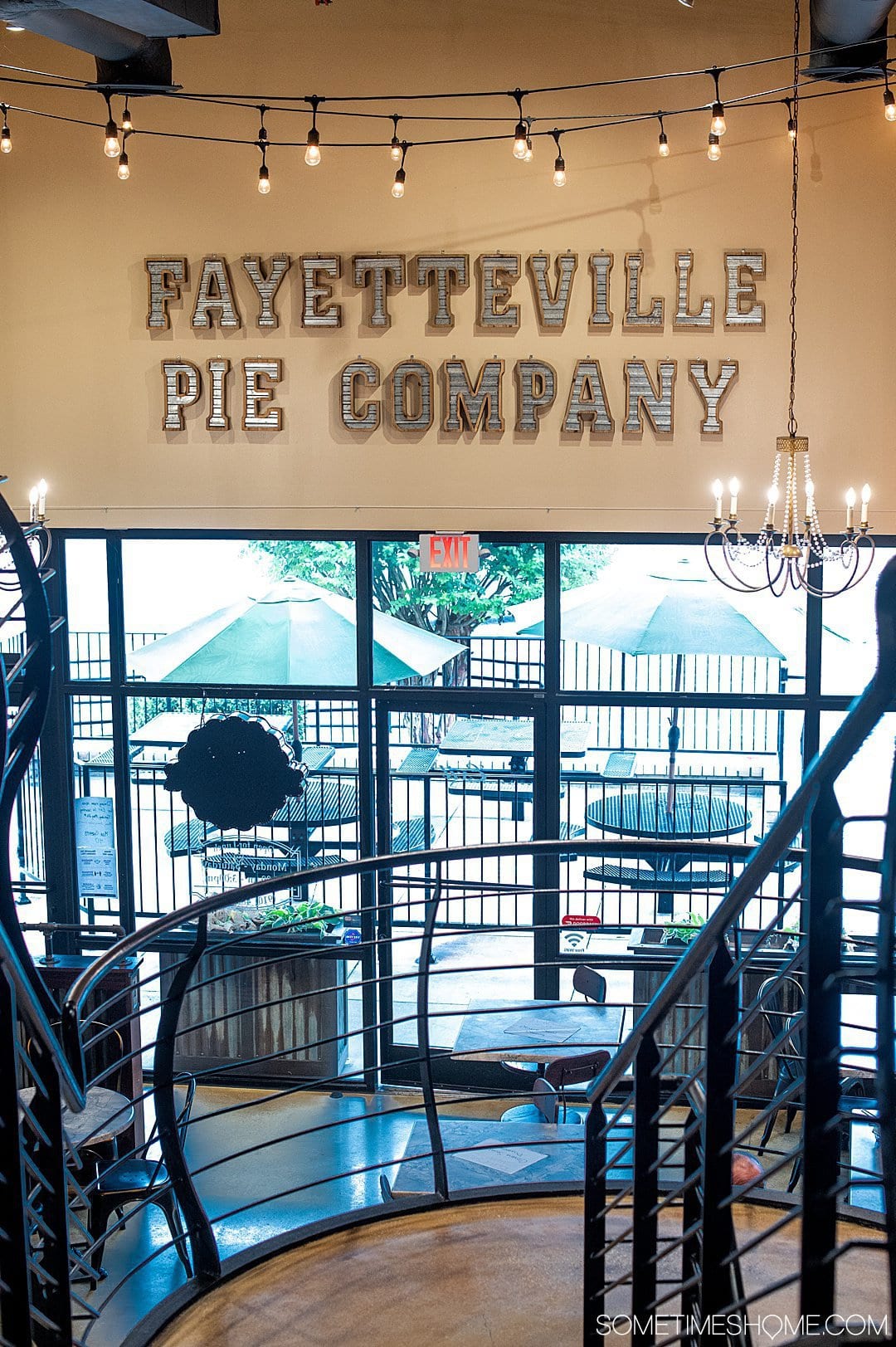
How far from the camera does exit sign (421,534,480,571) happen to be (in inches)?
294

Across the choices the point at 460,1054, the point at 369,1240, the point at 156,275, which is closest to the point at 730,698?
the point at 460,1054

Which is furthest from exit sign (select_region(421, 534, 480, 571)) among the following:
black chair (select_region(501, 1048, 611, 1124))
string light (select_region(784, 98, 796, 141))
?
black chair (select_region(501, 1048, 611, 1124))

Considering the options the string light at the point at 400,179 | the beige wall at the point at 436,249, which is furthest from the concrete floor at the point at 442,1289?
the string light at the point at 400,179

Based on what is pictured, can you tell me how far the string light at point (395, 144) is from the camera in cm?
669

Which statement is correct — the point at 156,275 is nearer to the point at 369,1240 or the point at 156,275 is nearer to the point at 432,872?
the point at 432,872

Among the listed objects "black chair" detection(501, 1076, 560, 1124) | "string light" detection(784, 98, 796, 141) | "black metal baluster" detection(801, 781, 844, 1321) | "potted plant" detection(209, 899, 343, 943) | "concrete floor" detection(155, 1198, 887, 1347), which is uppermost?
"string light" detection(784, 98, 796, 141)

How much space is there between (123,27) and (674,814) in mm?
4889

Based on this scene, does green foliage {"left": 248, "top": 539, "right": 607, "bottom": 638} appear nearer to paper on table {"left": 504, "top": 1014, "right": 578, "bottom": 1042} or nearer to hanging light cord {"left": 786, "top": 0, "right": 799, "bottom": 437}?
hanging light cord {"left": 786, "top": 0, "right": 799, "bottom": 437}

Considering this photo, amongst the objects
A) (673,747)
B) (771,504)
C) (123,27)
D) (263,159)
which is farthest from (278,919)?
(123,27)

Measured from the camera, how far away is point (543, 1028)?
6.65m

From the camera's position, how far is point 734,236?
23.1 feet

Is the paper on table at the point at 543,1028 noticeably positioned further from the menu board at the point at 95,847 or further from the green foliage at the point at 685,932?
the menu board at the point at 95,847

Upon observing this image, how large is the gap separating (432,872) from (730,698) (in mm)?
1991

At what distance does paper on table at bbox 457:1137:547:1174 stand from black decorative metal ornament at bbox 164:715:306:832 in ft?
9.06
